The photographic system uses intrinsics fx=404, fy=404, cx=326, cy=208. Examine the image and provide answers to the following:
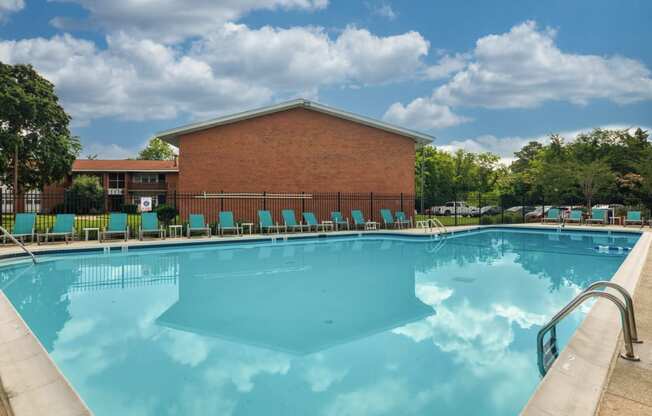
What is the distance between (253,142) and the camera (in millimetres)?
19094

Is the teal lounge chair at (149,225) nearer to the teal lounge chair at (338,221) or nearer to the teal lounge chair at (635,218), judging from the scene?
the teal lounge chair at (338,221)

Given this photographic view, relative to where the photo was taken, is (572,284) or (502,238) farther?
(502,238)

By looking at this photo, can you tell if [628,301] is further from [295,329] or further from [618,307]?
[295,329]

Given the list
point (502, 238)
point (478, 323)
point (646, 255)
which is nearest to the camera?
point (478, 323)

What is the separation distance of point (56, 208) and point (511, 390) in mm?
38919

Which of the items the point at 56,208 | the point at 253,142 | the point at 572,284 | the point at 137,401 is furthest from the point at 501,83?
the point at 56,208

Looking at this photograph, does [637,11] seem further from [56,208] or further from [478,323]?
[56,208]

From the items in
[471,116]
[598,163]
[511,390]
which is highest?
[471,116]

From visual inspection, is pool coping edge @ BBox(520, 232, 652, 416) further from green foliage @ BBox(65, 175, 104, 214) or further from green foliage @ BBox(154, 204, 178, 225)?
green foliage @ BBox(65, 175, 104, 214)

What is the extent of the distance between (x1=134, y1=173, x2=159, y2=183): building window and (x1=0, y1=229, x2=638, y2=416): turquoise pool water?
3063 cm

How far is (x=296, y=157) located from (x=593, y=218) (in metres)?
16.5

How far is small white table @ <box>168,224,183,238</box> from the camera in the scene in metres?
15.0

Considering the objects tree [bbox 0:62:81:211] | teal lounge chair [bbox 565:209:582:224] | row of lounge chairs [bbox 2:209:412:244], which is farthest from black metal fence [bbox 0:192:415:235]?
teal lounge chair [bbox 565:209:582:224]

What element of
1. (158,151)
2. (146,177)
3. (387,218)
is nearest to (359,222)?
(387,218)
